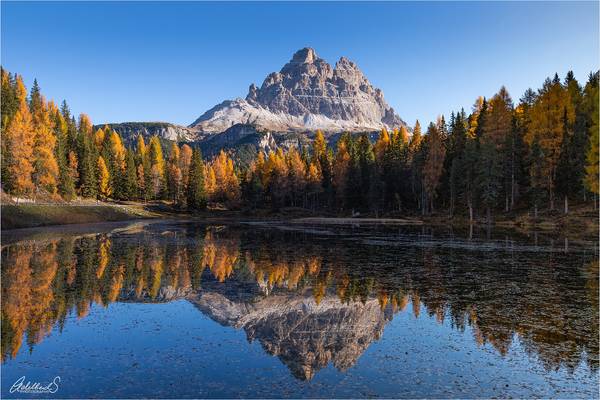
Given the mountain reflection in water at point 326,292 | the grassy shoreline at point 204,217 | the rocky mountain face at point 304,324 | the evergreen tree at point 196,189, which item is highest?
the evergreen tree at point 196,189

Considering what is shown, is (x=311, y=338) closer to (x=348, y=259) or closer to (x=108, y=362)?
(x=108, y=362)

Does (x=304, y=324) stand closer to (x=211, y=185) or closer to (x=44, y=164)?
(x=44, y=164)

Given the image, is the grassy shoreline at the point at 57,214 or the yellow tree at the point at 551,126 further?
the yellow tree at the point at 551,126

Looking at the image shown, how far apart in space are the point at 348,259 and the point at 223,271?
9566mm

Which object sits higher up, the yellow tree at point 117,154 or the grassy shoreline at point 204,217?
the yellow tree at point 117,154

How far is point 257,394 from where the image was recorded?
9383mm

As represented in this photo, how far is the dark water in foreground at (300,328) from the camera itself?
33.1 feet

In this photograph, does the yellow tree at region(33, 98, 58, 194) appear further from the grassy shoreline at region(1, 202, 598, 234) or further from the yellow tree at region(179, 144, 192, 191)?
the yellow tree at region(179, 144, 192, 191)

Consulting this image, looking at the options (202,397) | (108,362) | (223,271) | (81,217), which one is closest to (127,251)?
(223,271)

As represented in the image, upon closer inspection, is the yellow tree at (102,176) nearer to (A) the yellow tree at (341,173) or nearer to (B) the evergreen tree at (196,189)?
(B) the evergreen tree at (196,189)

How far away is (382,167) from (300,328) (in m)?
93.1

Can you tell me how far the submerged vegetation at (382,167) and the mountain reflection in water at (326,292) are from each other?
36005mm

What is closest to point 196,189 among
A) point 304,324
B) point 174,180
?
point 174,180

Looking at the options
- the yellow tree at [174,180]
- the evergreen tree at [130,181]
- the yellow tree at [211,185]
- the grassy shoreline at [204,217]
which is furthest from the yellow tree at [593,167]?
the evergreen tree at [130,181]
